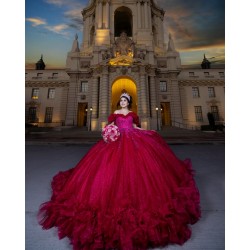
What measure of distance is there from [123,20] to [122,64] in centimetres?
967

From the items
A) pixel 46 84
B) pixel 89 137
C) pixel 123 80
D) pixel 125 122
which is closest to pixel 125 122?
pixel 125 122

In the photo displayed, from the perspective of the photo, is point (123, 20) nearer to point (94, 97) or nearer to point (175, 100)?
point (94, 97)

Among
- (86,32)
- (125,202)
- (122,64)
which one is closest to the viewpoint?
(125,202)

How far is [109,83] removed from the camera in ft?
56.2

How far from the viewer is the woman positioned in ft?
4.44

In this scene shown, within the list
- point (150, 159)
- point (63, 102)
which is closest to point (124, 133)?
point (150, 159)

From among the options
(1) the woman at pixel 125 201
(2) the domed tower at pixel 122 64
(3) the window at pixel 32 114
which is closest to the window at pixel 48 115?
(3) the window at pixel 32 114

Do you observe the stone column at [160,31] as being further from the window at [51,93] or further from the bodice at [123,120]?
the bodice at [123,120]

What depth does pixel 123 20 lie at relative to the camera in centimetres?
2270

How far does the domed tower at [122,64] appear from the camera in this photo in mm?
16984

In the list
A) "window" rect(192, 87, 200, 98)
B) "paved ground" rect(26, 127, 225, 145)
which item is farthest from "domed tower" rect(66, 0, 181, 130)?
"paved ground" rect(26, 127, 225, 145)

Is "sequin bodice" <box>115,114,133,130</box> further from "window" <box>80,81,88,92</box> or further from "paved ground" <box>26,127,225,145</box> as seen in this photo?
"window" <box>80,81,88,92</box>

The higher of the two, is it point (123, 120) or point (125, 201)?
point (123, 120)
